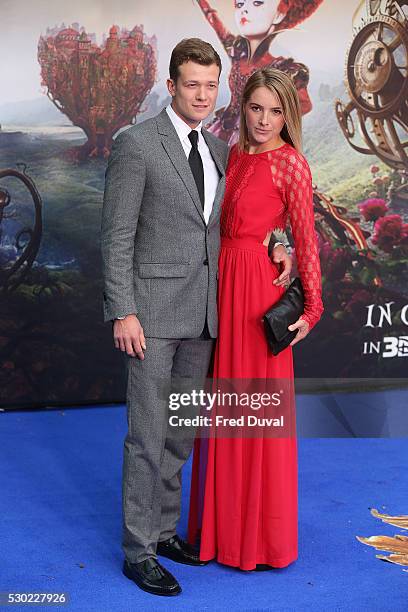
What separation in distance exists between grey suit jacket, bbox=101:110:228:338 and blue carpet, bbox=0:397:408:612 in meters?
0.81

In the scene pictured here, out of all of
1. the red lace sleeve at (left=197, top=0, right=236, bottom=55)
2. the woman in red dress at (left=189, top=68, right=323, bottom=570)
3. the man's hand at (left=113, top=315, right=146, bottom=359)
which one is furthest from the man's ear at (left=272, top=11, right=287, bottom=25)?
the man's hand at (left=113, top=315, right=146, bottom=359)

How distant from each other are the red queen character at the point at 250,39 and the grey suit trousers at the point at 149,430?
2509 mm

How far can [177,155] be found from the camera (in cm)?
291

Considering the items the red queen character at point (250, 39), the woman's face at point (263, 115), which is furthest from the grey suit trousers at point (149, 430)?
the red queen character at point (250, 39)

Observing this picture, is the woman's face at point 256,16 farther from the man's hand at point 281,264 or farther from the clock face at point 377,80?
the man's hand at point 281,264

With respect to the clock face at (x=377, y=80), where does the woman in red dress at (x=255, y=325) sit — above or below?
below

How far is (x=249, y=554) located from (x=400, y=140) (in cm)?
325

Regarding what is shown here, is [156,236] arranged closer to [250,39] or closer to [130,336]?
[130,336]

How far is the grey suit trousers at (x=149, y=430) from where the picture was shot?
298cm

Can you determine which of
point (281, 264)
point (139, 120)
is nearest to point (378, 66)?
point (139, 120)

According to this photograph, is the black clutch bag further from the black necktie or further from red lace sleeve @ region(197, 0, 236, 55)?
red lace sleeve @ region(197, 0, 236, 55)

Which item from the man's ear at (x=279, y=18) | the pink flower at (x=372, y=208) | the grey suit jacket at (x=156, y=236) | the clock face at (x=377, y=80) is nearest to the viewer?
the grey suit jacket at (x=156, y=236)

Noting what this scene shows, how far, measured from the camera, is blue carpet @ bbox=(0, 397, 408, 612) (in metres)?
2.96

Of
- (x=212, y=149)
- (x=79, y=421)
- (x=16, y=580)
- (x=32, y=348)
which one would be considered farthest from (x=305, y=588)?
(x=32, y=348)
